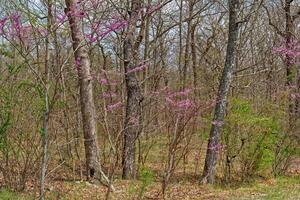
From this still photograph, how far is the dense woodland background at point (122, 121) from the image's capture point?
24.6 feet

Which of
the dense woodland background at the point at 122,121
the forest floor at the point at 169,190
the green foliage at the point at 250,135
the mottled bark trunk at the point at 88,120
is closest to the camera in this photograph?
the dense woodland background at the point at 122,121

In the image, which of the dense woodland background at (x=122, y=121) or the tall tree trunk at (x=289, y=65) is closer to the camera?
the dense woodland background at (x=122, y=121)

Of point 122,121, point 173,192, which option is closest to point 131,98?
point 122,121

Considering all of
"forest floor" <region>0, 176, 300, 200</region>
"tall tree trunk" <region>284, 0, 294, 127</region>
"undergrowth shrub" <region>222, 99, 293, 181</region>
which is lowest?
"forest floor" <region>0, 176, 300, 200</region>

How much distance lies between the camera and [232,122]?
1289 cm

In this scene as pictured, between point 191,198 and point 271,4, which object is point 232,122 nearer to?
point 191,198

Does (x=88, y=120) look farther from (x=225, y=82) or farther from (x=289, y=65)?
(x=289, y=65)

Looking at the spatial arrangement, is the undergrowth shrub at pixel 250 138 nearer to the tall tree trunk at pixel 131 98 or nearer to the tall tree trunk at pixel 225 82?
the tall tree trunk at pixel 225 82

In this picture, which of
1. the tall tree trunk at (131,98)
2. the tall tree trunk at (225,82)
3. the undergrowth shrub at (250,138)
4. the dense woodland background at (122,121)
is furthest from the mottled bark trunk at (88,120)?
the undergrowth shrub at (250,138)

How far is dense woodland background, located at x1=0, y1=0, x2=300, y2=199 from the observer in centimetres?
751

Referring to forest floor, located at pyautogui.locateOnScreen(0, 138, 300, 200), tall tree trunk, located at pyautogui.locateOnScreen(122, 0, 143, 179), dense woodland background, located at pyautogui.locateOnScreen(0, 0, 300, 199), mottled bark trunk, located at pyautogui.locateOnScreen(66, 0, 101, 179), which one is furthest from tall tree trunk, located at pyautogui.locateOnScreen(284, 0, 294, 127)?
mottled bark trunk, located at pyautogui.locateOnScreen(66, 0, 101, 179)

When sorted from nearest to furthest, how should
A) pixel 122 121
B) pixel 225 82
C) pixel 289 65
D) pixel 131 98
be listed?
pixel 122 121 → pixel 131 98 → pixel 225 82 → pixel 289 65

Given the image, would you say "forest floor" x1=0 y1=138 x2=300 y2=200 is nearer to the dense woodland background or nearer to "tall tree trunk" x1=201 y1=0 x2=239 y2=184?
the dense woodland background

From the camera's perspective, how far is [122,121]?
36.1 feet
